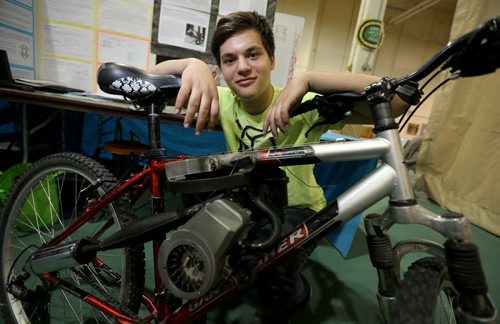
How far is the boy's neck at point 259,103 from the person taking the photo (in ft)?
2.84

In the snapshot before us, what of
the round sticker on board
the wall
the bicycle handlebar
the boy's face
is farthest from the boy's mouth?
the wall

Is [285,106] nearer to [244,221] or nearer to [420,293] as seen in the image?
[244,221]

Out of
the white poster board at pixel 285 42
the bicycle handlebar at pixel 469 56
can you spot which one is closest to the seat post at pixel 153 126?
the bicycle handlebar at pixel 469 56

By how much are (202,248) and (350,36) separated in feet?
18.6

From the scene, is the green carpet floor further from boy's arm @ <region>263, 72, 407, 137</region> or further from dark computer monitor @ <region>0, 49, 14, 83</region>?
dark computer monitor @ <region>0, 49, 14, 83</region>

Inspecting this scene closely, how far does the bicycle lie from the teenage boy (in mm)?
67

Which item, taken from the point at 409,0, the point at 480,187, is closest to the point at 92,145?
the point at 480,187

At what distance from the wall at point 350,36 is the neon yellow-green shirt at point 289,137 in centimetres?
425

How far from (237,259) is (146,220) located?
22cm

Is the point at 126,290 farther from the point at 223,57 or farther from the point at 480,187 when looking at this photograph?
the point at 480,187

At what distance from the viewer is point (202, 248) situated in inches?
17.3

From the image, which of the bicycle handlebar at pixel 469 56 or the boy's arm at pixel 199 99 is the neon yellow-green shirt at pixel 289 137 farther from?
the bicycle handlebar at pixel 469 56

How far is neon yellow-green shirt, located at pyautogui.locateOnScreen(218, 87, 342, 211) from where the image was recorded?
832 mm

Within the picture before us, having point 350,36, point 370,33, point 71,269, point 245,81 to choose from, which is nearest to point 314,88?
point 245,81
